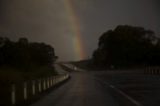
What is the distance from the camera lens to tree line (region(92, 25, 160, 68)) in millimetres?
158750

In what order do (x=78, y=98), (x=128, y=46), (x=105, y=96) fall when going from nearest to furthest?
(x=78, y=98), (x=105, y=96), (x=128, y=46)

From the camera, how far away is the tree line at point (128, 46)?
15875cm

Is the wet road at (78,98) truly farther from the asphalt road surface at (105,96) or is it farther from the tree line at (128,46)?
the tree line at (128,46)

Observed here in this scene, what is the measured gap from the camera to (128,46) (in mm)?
164250

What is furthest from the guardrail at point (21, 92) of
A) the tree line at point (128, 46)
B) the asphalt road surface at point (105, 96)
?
the tree line at point (128, 46)

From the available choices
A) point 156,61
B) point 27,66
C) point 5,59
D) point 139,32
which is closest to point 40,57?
point 5,59

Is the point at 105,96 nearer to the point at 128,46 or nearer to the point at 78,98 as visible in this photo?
the point at 78,98

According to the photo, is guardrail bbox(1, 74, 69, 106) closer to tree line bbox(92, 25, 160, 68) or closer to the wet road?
the wet road

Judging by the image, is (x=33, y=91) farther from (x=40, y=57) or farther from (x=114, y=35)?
(x=114, y=35)

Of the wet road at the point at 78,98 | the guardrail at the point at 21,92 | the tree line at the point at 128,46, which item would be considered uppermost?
the tree line at the point at 128,46

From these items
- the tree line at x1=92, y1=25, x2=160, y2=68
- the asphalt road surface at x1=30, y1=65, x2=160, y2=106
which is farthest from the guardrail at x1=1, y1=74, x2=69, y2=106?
the tree line at x1=92, y1=25, x2=160, y2=68

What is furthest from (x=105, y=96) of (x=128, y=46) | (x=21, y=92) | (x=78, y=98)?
(x=128, y=46)

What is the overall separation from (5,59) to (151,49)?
102593mm

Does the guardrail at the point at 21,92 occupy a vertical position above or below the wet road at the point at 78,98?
above
